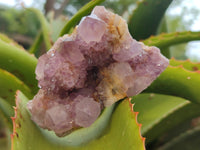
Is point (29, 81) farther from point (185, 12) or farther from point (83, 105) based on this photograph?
point (185, 12)

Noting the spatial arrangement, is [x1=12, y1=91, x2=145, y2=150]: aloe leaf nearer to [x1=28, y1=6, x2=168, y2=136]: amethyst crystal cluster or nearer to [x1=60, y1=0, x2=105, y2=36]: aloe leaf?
[x1=28, y1=6, x2=168, y2=136]: amethyst crystal cluster

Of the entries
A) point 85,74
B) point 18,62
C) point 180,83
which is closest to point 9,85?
point 18,62

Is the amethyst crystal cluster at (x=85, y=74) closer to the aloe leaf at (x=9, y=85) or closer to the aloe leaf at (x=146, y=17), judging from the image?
the aloe leaf at (x=9, y=85)

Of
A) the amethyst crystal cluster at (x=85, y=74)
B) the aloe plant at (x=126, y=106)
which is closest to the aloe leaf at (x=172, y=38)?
the aloe plant at (x=126, y=106)

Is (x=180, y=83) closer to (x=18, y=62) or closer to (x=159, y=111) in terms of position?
(x=159, y=111)

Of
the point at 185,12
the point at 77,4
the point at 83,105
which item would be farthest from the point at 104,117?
the point at 185,12

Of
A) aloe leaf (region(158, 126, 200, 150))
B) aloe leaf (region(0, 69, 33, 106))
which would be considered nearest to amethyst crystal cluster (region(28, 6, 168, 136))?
aloe leaf (region(0, 69, 33, 106))
